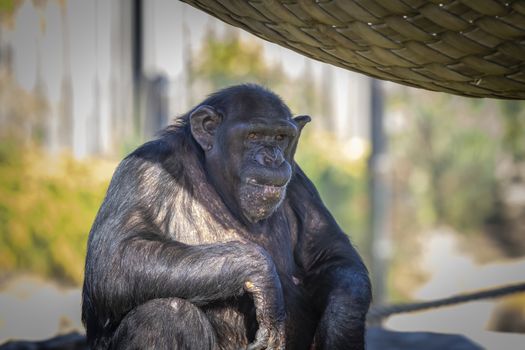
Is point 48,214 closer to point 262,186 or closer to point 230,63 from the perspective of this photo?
point 230,63

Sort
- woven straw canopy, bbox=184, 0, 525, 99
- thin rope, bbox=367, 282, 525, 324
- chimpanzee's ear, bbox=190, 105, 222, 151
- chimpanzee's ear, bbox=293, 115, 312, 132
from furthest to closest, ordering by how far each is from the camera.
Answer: thin rope, bbox=367, 282, 525, 324
chimpanzee's ear, bbox=293, 115, 312, 132
chimpanzee's ear, bbox=190, 105, 222, 151
woven straw canopy, bbox=184, 0, 525, 99

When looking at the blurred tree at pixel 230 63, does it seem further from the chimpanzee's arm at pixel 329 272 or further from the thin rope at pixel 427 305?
the chimpanzee's arm at pixel 329 272

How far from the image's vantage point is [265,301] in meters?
3.61

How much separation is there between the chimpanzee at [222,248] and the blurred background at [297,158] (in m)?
4.24

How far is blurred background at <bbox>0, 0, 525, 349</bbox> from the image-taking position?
8.80m

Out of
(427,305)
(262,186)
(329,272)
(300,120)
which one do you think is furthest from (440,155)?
(262,186)

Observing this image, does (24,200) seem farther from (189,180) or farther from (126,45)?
(189,180)

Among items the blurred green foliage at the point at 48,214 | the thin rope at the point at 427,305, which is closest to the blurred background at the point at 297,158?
the blurred green foliage at the point at 48,214

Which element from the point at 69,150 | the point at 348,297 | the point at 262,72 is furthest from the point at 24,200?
the point at 348,297

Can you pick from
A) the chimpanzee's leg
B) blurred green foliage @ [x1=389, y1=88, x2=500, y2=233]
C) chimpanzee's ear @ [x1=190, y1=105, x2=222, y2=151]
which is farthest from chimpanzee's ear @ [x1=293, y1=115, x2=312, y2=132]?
blurred green foliage @ [x1=389, y1=88, x2=500, y2=233]

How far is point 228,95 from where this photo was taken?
416 centimetres

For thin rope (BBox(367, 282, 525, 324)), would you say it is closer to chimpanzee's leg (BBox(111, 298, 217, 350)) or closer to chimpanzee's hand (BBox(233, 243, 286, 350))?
chimpanzee's hand (BBox(233, 243, 286, 350))

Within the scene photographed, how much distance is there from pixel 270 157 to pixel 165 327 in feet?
2.98

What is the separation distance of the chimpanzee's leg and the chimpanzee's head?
0.61 metres
